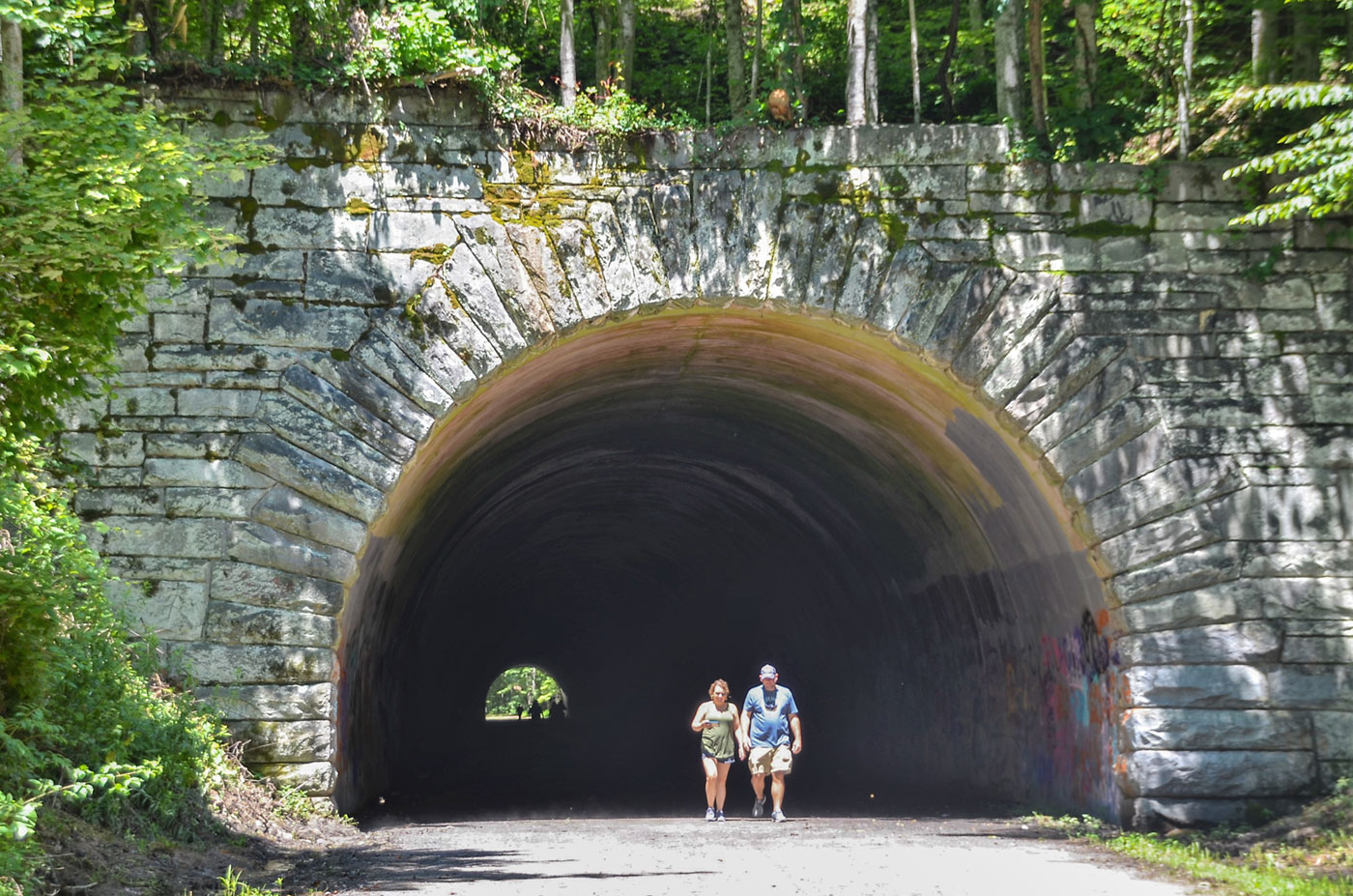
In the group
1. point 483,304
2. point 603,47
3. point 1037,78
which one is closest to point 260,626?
point 483,304

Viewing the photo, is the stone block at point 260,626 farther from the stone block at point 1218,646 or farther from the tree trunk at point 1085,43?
the tree trunk at point 1085,43

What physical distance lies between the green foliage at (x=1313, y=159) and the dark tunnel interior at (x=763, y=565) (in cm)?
255

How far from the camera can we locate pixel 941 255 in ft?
31.7

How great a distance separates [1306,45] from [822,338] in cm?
483

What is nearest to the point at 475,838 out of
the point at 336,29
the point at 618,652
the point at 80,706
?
the point at 80,706

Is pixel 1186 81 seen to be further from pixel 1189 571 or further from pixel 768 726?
pixel 768 726

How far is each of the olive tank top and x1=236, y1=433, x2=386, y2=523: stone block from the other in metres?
4.55

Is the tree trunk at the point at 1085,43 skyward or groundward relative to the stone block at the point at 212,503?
skyward

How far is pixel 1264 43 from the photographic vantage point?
1090 centimetres

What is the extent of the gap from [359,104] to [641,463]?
26.0 feet

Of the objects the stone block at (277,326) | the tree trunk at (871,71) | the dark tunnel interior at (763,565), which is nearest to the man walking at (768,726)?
the dark tunnel interior at (763,565)

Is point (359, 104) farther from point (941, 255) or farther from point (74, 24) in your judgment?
point (941, 255)

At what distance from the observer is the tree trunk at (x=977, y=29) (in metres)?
16.0

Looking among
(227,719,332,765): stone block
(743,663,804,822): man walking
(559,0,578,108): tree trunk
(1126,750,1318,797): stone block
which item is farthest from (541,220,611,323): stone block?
(1126,750,1318,797): stone block
